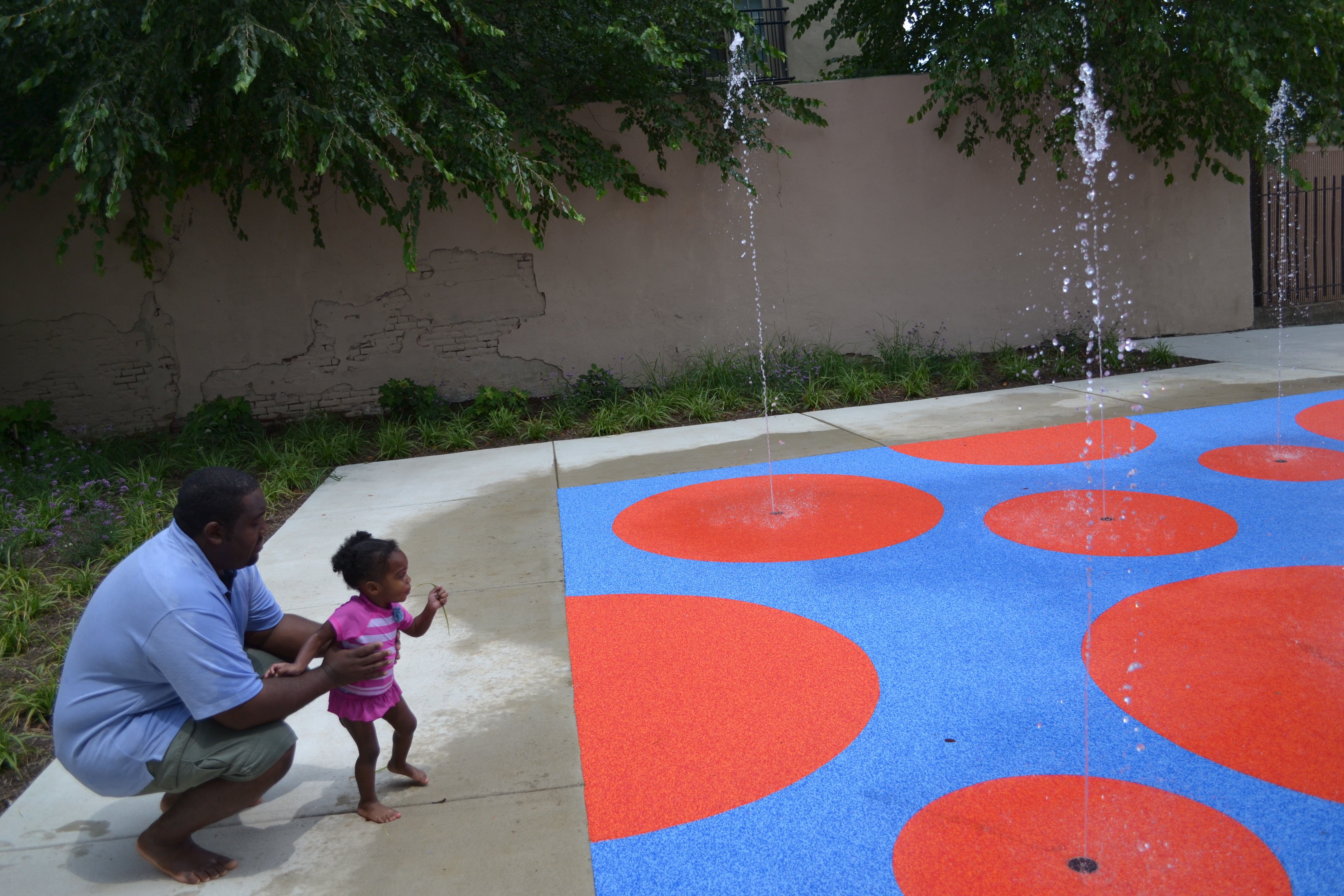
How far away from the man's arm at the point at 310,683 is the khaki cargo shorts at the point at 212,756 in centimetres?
3

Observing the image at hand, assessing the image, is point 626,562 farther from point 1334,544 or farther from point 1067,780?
point 1334,544

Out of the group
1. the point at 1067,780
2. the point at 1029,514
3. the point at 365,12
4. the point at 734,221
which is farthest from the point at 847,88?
the point at 1067,780

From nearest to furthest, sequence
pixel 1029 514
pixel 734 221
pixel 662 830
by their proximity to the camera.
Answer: pixel 662 830 → pixel 1029 514 → pixel 734 221

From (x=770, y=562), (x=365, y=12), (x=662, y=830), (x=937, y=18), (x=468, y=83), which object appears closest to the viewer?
(x=662, y=830)

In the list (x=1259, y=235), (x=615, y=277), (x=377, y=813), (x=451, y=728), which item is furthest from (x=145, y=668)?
(x=1259, y=235)

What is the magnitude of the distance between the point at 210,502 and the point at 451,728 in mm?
1199

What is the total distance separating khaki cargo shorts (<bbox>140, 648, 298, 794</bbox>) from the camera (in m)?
2.36

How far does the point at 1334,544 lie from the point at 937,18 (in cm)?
827

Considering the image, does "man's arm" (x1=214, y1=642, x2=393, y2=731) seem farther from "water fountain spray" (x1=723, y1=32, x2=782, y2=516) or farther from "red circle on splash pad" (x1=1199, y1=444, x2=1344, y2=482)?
"water fountain spray" (x1=723, y1=32, x2=782, y2=516)

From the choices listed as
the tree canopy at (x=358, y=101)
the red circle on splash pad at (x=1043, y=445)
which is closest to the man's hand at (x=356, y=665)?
the tree canopy at (x=358, y=101)

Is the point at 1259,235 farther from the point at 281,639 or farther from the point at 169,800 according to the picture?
the point at 169,800

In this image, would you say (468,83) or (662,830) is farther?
(468,83)

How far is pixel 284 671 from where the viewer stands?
98.1 inches

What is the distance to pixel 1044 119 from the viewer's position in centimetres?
981
